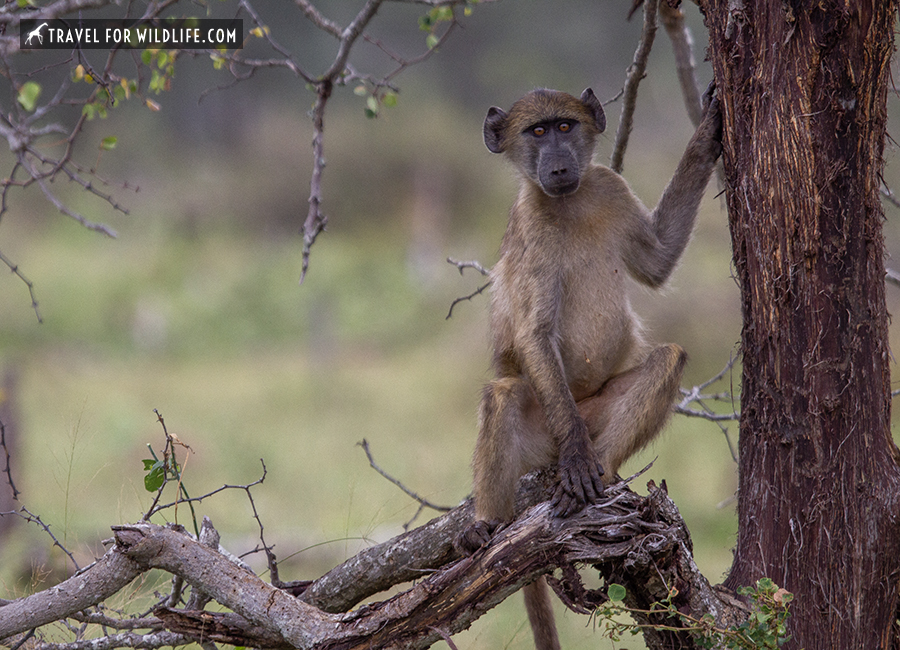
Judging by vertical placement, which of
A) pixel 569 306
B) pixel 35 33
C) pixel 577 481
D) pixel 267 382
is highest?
pixel 267 382

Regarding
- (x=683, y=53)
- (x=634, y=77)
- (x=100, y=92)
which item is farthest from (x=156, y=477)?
(x=683, y=53)

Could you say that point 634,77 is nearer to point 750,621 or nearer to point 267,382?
point 750,621

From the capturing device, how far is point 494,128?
491 centimetres

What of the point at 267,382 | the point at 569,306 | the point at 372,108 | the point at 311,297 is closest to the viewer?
the point at 569,306

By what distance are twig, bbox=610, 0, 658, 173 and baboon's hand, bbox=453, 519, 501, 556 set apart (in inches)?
96.6

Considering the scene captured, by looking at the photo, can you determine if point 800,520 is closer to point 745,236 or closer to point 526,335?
point 745,236

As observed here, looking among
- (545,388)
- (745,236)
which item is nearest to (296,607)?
(545,388)

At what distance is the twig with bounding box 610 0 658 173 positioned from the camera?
15.6 ft

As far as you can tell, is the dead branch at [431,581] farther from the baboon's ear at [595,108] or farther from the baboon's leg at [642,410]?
the baboon's ear at [595,108]

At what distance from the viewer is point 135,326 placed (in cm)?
2067

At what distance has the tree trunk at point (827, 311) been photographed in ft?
10.6

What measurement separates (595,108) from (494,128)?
0.59m

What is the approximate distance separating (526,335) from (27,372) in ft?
53.8

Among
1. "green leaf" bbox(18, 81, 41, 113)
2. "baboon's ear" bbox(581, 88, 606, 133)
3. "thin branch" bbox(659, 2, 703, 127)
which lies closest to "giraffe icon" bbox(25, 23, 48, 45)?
"green leaf" bbox(18, 81, 41, 113)
